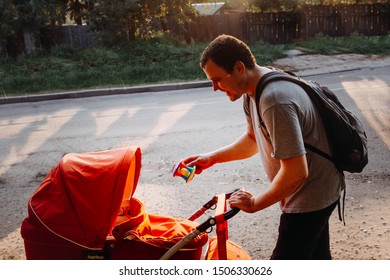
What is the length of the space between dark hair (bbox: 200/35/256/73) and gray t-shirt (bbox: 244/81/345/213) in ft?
0.66

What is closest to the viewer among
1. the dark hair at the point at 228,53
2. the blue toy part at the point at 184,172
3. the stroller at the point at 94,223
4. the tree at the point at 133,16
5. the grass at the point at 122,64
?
the dark hair at the point at 228,53

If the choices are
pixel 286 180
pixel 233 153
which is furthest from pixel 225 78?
pixel 233 153

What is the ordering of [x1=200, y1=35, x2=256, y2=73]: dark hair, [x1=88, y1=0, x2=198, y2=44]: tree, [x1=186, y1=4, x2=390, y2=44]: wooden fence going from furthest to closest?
[x1=186, y1=4, x2=390, y2=44]: wooden fence < [x1=88, y1=0, x2=198, y2=44]: tree < [x1=200, y1=35, x2=256, y2=73]: dark hair

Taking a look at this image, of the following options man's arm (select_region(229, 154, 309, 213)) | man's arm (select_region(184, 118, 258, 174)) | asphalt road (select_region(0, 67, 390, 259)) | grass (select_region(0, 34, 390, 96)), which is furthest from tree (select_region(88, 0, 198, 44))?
man's arm (select_region(229, 154, 309, 213))

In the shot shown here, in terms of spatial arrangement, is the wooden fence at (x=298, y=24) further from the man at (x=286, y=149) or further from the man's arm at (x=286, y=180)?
the man's arm at (x=286, y=180)

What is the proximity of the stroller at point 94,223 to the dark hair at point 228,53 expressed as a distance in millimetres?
777

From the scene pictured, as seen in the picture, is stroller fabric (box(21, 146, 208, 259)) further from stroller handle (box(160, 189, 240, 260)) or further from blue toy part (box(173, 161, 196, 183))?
blue toy part (box(173, 161, 196, 183))

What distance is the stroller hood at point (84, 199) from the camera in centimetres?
250

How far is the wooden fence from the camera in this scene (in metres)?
19.3

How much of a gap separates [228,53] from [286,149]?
514 millimetres

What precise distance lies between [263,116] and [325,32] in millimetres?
19847

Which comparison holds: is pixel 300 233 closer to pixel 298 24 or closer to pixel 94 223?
pixel 94 223

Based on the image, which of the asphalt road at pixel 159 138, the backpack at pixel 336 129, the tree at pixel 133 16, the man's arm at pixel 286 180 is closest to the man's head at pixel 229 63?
the backpack at pixel 336 129

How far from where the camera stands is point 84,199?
2539 mm
